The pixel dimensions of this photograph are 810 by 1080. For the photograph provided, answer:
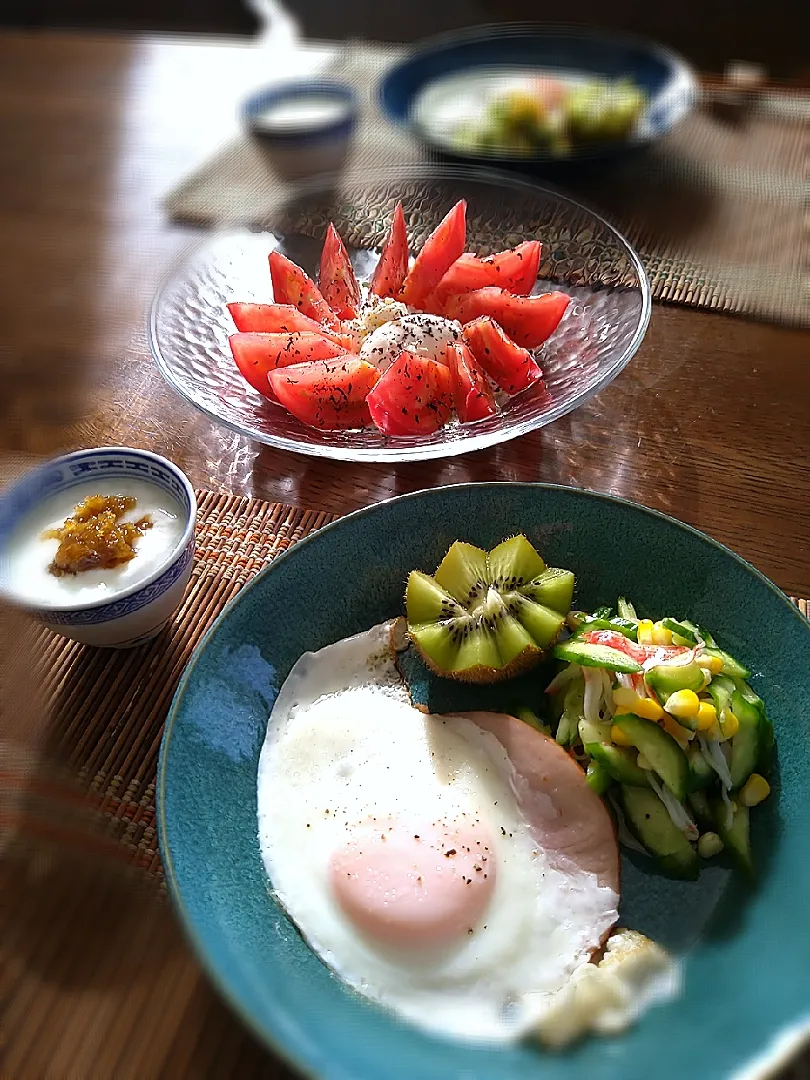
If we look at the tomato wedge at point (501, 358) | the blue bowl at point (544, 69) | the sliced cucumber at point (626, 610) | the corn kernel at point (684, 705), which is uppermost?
the blue bowl at point (544, 69)

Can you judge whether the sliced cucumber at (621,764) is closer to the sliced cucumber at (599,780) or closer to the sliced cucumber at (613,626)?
the sliced cucumber at (599,780)

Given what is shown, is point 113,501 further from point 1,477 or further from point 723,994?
A: point 723,994

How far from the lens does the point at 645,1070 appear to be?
0.97 metres

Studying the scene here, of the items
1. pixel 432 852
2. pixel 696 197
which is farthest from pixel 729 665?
pixel 696 197

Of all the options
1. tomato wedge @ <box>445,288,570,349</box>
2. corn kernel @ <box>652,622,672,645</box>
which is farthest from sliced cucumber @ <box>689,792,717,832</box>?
tomato wedge @ <box>445,288,570,349</box>

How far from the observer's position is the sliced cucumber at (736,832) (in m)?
1.17

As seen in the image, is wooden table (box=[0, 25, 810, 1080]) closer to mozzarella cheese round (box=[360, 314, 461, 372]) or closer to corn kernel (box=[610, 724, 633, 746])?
mozzarella cheese round (box=[360, 314, 461, 372])

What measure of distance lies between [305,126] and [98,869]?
8.97 feet

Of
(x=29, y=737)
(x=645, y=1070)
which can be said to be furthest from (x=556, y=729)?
(x=29, y=737)

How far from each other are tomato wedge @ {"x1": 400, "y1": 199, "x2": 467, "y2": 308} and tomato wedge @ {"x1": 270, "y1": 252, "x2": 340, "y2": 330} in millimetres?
207

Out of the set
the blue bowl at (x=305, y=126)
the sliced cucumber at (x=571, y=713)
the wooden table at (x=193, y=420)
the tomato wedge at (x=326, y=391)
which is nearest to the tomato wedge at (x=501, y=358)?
the wooden table at (x=193, y=420)

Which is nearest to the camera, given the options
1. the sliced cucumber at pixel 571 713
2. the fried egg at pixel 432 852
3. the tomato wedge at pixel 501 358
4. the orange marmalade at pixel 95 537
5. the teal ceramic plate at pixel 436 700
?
the teal ceramic plate at pixel 436 700

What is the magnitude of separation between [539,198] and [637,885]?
1810 mm

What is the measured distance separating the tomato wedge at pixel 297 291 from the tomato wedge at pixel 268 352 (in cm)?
20
